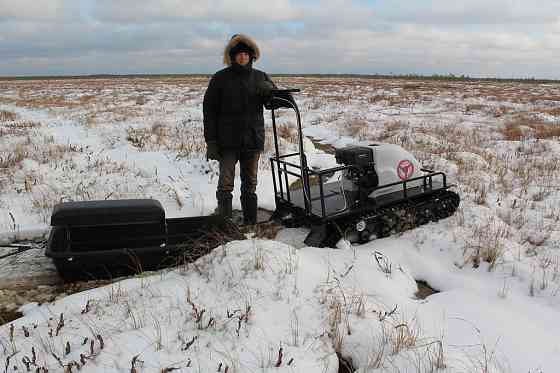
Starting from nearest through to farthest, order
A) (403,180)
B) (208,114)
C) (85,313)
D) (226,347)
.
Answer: (226,347) < (85,313) < (208,114) < (403,180)

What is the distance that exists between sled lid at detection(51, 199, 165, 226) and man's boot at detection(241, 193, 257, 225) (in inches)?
53.3

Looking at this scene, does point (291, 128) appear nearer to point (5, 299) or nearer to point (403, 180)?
point (403, 180)

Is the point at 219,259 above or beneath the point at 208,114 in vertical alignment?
beneath

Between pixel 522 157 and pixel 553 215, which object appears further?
pixel 522 157

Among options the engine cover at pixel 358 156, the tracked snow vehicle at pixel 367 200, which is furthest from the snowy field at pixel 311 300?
the engine cover at pixel 358 156

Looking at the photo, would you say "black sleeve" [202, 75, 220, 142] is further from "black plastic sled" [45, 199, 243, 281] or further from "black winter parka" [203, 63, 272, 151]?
"black plastic sled" [45, 199, 243, 281]

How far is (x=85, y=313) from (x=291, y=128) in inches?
478

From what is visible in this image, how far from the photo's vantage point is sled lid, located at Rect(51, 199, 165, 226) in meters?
4.35

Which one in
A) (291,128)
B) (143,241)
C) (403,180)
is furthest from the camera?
(291,128)

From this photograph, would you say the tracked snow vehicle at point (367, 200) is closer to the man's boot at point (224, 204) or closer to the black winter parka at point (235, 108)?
the black winter parka at point (235, 108)

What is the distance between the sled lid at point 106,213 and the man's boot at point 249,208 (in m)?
1.35

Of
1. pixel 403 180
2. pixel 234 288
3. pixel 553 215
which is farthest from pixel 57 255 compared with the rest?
pixel 553 215

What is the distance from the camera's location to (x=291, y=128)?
1487cm

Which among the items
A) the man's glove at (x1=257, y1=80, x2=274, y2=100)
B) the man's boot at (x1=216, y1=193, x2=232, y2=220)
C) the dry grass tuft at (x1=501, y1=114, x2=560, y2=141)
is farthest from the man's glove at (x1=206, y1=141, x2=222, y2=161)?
the dry grass tuft at (x1=501, y1=114, x2=560, y2=141)
